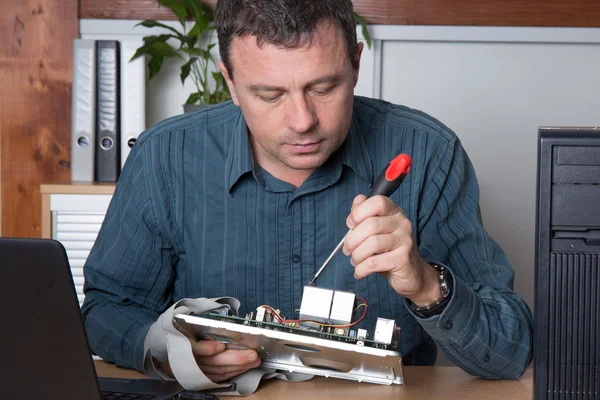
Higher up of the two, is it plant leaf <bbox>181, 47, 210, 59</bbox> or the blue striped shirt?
plant leaf <bbox>181, 47, 210, 59</bbox>

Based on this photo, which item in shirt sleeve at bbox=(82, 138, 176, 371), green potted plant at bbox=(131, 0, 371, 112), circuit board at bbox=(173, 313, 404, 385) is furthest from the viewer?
green potted plant at bbox=(131, 0, 371, 112)

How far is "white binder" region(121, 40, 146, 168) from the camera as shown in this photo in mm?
2330

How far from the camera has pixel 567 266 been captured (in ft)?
2.68

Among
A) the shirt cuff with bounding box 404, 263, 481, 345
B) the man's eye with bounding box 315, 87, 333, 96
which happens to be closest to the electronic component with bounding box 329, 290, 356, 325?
the shirt cuff with bounding box 404, 263, 481, 345

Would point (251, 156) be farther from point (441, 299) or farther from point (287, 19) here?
point (441, 299)

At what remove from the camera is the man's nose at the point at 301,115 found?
1200mm

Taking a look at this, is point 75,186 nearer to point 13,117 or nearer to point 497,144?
A: point 13,117

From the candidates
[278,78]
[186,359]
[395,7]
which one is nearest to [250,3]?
[278,78]

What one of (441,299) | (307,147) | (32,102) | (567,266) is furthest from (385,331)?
(32,102)

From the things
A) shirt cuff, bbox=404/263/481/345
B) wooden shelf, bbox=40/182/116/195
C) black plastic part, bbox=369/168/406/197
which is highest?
black plastic part, bbox=369/168/406/197

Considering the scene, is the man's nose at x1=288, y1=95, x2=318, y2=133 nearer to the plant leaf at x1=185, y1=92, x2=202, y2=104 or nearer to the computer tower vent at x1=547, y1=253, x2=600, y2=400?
the computer tower vent at x1=547, y1=253, x2=600, y2=400

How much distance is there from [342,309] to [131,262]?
50 cm

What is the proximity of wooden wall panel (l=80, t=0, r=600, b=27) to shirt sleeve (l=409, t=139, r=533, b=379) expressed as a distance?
115cm

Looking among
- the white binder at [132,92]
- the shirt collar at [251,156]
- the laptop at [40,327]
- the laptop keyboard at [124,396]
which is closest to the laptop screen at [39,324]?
the laptop at [40,327]
